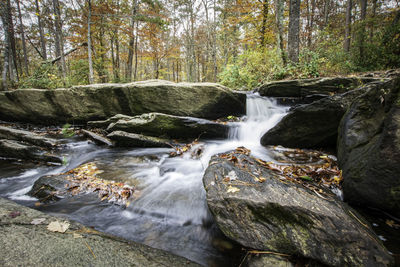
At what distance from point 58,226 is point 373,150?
3.62 m

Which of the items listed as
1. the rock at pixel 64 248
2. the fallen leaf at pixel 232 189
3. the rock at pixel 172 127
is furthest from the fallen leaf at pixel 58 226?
the rock at pixel 172 127

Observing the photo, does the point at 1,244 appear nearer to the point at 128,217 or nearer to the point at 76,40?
the point at 128,217

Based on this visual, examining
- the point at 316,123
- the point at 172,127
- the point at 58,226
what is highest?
the point at 316,123

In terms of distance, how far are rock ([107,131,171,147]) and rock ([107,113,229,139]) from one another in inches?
11.7

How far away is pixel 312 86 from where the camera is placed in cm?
631

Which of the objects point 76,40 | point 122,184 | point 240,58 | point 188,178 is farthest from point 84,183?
point 76,40

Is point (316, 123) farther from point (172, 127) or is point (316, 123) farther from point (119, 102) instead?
point (119, 102)

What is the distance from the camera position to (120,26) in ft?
37.7

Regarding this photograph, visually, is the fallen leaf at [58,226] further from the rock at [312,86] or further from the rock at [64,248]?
the rock at [312,86]

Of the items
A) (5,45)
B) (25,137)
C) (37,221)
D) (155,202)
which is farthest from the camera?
(5,45)

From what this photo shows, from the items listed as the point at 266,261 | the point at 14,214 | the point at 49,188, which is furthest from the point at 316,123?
the point at 49,188

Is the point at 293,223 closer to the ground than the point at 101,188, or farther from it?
farther from it

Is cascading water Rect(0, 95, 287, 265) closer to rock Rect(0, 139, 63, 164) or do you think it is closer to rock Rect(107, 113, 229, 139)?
rock Rect(0, 139, 63, 164)

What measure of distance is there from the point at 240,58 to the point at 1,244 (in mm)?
11682
